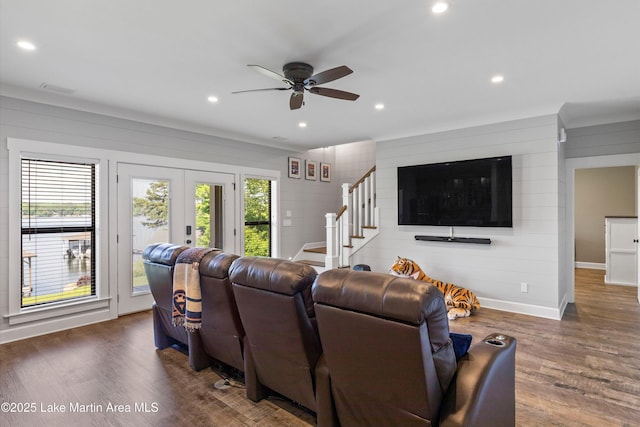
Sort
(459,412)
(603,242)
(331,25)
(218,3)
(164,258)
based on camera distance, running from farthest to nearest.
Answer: (603,242) < (164,258) < (331,25) < (218,3) < (459,412)

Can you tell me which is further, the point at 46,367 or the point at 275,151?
the point at 275,151

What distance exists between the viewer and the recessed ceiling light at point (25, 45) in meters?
2.70

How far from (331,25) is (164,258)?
7.44 feet

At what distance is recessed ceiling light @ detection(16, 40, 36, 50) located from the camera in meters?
2.70

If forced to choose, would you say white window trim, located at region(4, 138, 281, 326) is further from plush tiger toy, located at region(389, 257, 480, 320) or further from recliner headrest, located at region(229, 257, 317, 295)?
plush tiger toy, located at region(389, 257, 480, 320)

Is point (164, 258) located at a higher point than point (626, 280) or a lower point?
higher

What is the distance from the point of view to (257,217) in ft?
20.3

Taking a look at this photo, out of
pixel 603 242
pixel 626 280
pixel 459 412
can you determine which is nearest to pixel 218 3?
pixel 459 412

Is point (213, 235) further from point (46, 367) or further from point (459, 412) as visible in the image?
point (459, 412)

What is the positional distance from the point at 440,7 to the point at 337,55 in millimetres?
934

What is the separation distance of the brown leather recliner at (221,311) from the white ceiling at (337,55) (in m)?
1.68

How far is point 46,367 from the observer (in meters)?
3.02

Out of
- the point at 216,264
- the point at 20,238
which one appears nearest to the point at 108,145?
the point at 20,238

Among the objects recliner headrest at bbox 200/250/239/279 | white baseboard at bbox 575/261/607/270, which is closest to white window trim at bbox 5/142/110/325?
recliner headrest at bbox 200/250/239/279
